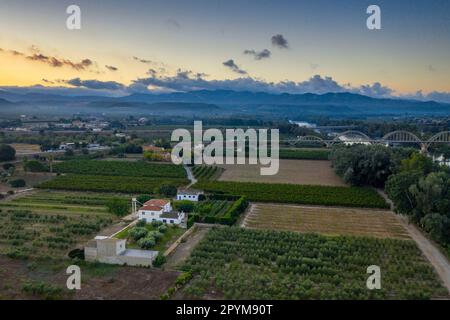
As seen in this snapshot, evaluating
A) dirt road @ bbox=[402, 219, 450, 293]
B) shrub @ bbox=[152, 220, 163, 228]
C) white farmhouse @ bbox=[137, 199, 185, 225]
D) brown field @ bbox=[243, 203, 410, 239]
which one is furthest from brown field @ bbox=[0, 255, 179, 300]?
dirt road @ bbox=[402, 219, 450, 293]

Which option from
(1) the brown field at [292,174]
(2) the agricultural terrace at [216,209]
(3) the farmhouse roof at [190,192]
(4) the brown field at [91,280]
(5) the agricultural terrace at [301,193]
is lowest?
(4) the brown field at [91,280]

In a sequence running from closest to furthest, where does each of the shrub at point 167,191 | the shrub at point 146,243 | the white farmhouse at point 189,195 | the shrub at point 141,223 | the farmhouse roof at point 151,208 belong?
the shrub at point 146,243
the shrub at point 141,223
the farmhouse roof at point 151,208
the white farmhouse at point 189,195
the shrub at point 167,191

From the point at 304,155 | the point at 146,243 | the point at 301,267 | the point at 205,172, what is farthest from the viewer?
the point at 304,155

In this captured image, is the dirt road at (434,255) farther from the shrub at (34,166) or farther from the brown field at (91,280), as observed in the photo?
the shrub at (34,166)

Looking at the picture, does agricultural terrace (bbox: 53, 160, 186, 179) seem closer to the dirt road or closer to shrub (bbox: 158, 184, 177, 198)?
shrub (bbox: 158, 184, 177, 198)

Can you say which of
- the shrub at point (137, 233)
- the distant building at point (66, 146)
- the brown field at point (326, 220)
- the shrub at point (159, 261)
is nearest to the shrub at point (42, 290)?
the shrub at point (159, 261)

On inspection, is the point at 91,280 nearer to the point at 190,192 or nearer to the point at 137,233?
the point at 137,233

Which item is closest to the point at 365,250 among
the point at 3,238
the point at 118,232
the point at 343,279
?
the point at 343,279

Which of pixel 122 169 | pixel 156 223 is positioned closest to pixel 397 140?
pixel 122 169
